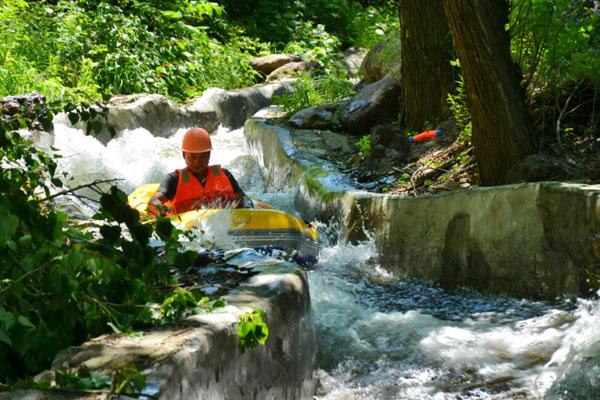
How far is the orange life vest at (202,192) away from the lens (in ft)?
25.5

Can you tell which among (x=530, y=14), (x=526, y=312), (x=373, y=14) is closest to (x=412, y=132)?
(x=530, y=14)

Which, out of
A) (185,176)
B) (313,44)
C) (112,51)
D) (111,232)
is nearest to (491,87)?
(185,176)

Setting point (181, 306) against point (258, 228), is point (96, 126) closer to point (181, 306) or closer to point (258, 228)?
point (181, 306)

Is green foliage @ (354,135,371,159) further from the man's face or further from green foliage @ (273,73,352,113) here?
green foliage @ (273,73,352,113)

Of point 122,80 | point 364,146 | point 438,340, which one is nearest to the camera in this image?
point 438,340

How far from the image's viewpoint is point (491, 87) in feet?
22.1

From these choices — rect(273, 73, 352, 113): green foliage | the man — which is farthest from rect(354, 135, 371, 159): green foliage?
rect(273, 73, 352, 113): green foliage

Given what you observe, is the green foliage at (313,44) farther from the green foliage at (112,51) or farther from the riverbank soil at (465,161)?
the riverbank soil at (465,161)

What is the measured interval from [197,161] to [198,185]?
0.22 m

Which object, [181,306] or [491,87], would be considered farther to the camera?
[491,87]

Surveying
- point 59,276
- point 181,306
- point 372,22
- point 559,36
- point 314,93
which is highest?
point 372,22

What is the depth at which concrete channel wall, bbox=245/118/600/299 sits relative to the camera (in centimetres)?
547

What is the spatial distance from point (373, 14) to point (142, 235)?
1926cm

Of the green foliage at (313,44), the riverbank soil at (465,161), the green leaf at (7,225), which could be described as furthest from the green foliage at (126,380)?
the green foliage at (313,44)
